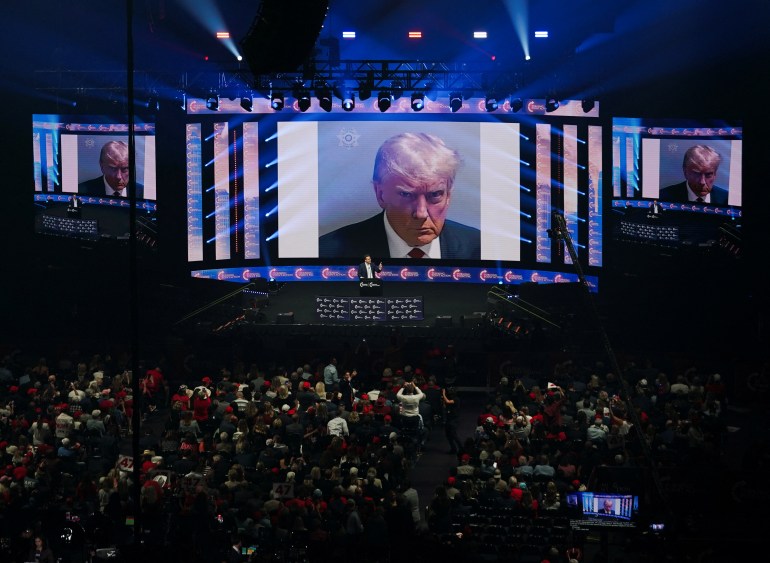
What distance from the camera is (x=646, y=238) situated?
29391 millimetres

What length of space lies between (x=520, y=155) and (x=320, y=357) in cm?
829

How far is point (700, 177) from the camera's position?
29.0 metres

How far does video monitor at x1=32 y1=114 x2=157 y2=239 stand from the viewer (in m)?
30.5

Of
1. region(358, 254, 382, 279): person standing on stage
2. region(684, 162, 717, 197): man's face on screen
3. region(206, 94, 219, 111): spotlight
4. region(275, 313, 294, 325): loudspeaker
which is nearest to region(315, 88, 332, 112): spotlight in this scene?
region(206, 94, 219, 111): spotlight

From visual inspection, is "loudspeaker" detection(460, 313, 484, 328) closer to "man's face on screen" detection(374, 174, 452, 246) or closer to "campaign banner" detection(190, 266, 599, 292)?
"campaign banner" detection(190, 266, 599, 292)

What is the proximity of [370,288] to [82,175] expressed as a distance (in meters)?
9.46

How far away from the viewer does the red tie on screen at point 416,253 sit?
Answer: 2962cm

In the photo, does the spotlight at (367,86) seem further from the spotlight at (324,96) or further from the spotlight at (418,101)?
the spotlight at (418,101)

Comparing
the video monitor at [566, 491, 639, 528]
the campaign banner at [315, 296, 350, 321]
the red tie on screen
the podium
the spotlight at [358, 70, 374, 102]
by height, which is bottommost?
the video monitor at [566, 491, 639, 528]

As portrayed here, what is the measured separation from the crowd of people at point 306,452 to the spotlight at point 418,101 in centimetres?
690

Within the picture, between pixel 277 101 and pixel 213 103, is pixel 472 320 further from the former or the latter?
pixel 213 103

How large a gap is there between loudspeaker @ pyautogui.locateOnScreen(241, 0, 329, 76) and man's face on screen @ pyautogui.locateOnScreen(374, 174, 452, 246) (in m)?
20.8

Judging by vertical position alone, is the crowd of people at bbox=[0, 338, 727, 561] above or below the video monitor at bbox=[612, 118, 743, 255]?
below

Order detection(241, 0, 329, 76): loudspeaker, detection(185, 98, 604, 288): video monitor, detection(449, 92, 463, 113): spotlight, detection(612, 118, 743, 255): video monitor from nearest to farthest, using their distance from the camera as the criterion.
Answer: detection(241, 0, 329, 76): loudspeaker
detection(449, 92, 463, 113): spotlight
detection(612, 118, 743, 255): video monitor
detection(185, 98, 604, 288): video monitor
